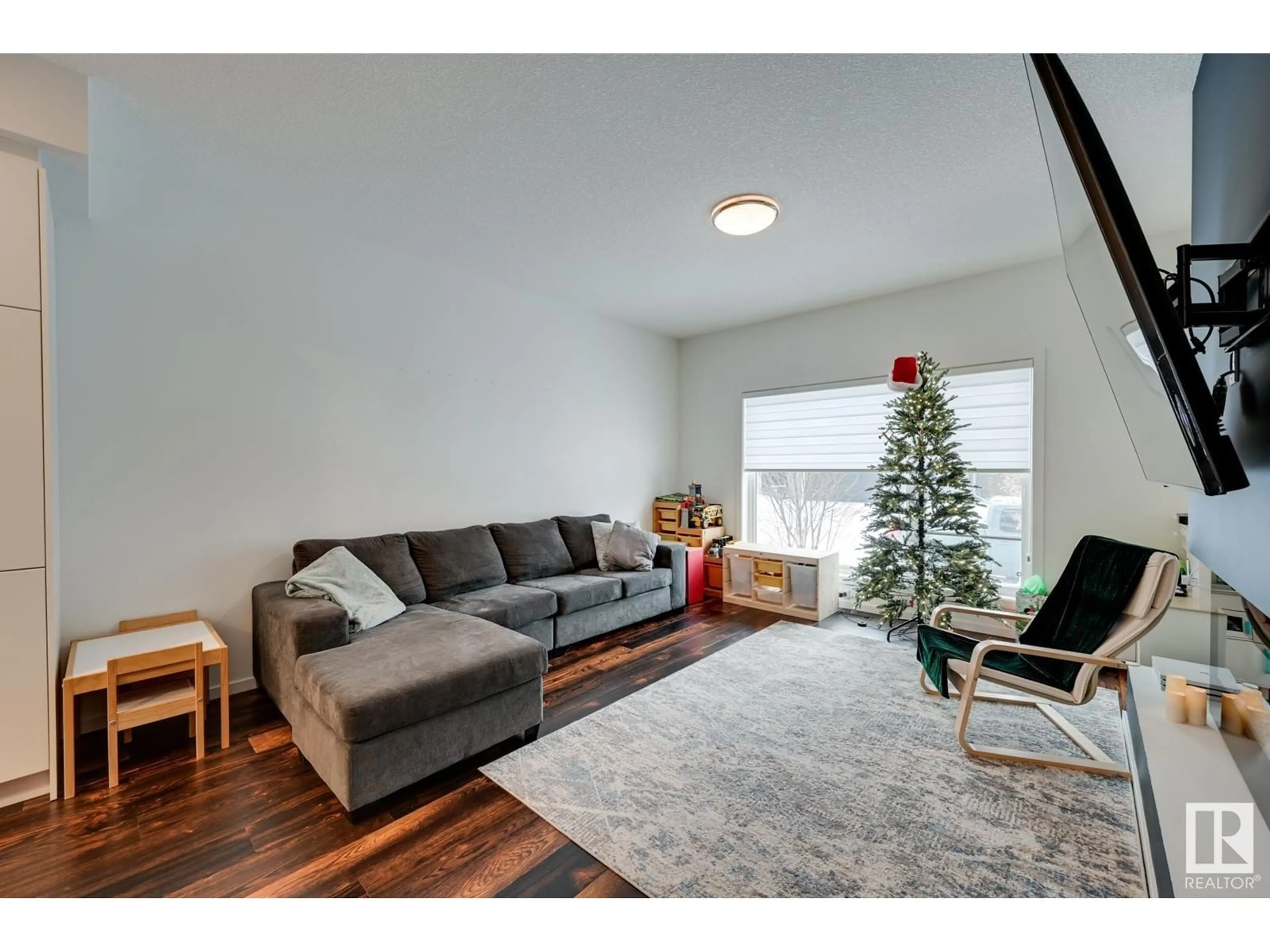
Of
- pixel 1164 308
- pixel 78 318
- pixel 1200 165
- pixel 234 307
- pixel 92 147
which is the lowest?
pixel 1164 308

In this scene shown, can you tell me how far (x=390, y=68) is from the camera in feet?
6.31

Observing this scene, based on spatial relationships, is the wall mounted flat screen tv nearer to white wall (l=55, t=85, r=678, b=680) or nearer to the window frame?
the window frame

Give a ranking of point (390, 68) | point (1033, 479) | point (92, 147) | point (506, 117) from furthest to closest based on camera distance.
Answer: point (1033, 479), point (92, 147), point (506, 117), point (390, 68)

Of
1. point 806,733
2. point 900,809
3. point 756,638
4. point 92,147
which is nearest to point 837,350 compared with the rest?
point 756,638

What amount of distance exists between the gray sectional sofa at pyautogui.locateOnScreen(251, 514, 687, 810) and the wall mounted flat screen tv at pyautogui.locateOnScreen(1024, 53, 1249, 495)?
2331 mm

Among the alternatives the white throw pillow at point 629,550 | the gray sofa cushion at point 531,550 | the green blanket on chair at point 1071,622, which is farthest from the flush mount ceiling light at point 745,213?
the gray sofa cushion at point 531,550

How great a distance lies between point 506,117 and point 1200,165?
2700 mm

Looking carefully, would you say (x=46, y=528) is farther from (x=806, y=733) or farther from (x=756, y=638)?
(x=756, y=638)

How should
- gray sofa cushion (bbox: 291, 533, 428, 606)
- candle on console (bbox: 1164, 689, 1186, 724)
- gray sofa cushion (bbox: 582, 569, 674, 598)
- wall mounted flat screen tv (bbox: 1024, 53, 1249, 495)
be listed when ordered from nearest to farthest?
wall mounted flat screen tv (bbox: 1024, 53, 1249, 495), candle on console (bbox: 1164, 689, 1186, 724), gray sofa cushion (bbox: 291, 533, 428, 606), gray sofa cushion (bbox: 582, 569, 674, 598)

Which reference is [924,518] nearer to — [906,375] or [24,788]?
[906,375]

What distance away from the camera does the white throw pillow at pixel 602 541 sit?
14.5ft

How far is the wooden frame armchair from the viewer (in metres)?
2.19

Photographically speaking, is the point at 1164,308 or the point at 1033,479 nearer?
the point at 1164,308

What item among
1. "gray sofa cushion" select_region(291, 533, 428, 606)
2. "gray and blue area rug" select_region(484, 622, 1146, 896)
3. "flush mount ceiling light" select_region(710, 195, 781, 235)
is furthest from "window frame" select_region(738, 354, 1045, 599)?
"gray sofa cushion" select_region(291, 533, 428, 606)
